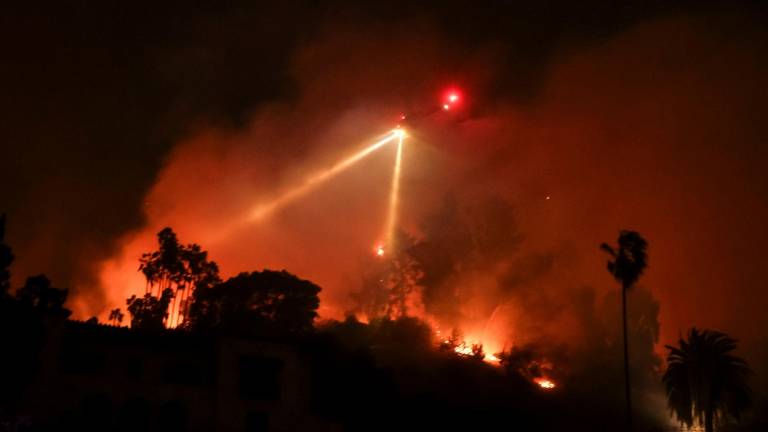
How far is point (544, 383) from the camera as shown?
8319 centimetres

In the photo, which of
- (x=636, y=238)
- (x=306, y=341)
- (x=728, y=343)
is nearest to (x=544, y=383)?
(x=728, y=343)

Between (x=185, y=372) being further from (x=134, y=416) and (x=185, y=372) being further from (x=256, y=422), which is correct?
(x=256, y=422)

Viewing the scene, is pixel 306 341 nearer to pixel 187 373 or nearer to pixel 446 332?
pixel 187 373

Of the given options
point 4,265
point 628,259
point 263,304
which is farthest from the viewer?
point 263,304

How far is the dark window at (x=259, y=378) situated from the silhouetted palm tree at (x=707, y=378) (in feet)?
121

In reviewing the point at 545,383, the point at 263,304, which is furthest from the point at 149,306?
the point at 545,383

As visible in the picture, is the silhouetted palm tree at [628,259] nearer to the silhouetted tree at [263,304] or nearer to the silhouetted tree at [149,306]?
the silhouetted tree at [263,304]

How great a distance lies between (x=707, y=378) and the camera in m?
60.2

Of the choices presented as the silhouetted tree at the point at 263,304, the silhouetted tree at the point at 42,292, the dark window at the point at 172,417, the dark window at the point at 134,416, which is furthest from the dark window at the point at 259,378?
the silhouetted tree at the point at 263,304

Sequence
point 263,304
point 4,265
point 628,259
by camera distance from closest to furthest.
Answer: point 4,265 < point 628,259 < point 263,304

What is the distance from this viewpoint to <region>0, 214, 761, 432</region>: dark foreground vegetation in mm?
40375

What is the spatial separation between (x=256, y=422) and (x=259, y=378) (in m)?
2.86

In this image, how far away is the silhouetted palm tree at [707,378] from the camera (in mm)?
58312

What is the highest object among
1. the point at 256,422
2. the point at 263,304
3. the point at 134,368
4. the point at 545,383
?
the point at 263,304
